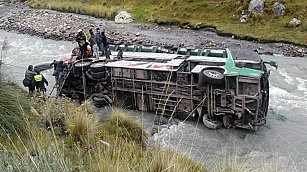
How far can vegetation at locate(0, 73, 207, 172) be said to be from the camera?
424 centimetres

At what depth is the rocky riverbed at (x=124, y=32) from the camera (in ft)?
87.8

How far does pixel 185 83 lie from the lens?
600 inches

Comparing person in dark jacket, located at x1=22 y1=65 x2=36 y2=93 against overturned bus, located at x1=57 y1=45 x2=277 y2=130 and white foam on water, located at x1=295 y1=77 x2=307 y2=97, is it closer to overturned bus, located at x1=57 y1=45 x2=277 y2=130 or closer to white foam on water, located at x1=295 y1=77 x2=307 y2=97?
overturned bus, located at x1=57 y1=45 x2=277 y2=130

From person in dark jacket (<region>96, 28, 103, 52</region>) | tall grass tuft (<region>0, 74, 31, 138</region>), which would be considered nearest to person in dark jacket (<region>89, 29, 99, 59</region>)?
person in dark jacket (<region>96, 28, 103, 52</region>)

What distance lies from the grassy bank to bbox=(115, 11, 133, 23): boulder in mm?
722

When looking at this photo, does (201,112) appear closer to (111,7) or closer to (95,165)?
(95,165)

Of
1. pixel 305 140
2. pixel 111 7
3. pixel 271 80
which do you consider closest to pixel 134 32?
pixel 111 7

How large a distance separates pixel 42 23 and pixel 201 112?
80.0ft

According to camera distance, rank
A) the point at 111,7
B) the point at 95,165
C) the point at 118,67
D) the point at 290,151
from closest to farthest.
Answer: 1. the point at 95,165
2. the point at 290,151
3. the point at 118,67
4. the point at 111,7

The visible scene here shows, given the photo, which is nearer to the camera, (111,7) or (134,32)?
(134,32)

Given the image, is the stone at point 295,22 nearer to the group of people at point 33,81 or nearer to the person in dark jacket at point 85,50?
the person in dark jacket at point 85,50

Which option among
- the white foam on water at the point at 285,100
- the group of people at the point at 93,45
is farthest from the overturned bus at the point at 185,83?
the white foam on water at the point at 285,100

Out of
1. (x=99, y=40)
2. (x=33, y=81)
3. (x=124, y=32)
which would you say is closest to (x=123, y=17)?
(x=124, y=32)

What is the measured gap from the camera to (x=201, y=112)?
15398 mm
